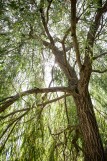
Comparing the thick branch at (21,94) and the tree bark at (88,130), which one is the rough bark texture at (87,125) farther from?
the thick branch at (21,94)

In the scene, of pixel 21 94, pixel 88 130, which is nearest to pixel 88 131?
pixel 88 130

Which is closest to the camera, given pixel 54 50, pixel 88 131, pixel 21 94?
pixel 21 94

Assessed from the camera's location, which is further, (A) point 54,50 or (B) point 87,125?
(A) point 54,50

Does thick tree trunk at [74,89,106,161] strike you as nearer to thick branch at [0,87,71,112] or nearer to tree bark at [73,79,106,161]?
tree bark at [73,79,106,161]

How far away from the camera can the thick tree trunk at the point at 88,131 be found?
10.0 feet

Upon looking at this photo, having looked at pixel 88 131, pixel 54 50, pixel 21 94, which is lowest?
pixel 88 131

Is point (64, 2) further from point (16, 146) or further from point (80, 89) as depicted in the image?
point (16, 146)

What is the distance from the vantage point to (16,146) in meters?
3.09

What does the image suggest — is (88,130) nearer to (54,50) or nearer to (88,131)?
(88,131)

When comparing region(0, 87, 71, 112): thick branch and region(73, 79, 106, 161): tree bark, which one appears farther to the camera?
region(73, 79, 106, 161): tree bark

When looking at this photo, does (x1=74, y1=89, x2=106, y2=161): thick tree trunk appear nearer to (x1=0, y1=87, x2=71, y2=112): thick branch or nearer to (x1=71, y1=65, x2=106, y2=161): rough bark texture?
(x1=71, y1=65, x2=106, y2=161): rough bark texture

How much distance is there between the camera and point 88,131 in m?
3.17

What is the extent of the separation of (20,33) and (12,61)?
667 mm

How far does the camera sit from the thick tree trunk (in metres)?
3.06
